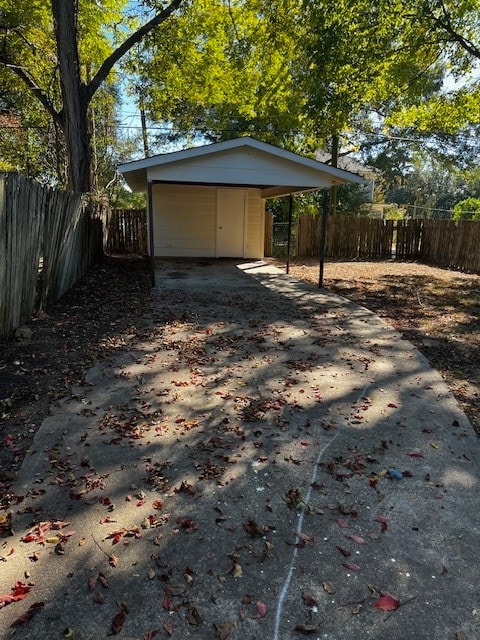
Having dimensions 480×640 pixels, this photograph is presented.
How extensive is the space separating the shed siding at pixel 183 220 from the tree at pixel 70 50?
2.72 metres

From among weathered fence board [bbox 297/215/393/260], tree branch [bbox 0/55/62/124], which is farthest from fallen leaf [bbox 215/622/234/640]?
weathered fence board [bbox 297/215/393/260]

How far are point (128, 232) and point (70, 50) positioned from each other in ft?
21.4

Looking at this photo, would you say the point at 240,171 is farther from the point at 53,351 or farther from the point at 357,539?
the point at 357,539

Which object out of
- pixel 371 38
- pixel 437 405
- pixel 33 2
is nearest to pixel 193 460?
pixel 437 405

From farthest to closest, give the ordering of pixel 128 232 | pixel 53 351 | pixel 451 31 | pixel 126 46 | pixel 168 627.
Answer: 1. pixel 128 232
2. pixel 126 46
3. pixel 451 31
4. pixel 53 351
5. pixel 168 627

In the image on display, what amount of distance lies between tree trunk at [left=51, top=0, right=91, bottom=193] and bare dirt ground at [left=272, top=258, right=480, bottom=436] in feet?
20.3

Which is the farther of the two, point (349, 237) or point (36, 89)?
point (349, 237)

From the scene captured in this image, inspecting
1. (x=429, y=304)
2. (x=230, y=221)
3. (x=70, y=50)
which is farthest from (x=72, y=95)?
(x=429, y=304)

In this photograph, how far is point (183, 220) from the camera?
1396 centimetres

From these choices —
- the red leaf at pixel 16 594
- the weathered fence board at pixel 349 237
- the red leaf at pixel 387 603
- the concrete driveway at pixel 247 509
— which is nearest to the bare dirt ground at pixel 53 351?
the concrete driveway at pixel 247 509

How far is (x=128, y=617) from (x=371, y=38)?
40.6 feet

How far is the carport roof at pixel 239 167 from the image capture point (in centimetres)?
865

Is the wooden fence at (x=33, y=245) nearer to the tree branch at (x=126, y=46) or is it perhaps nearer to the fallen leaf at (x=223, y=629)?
the fallen leaf at (x=223, y=629)

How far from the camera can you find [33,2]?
12.8 meters
